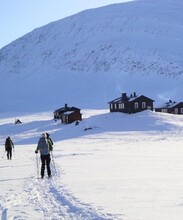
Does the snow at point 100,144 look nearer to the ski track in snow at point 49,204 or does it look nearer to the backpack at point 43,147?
the ski track in snow at point 49,204

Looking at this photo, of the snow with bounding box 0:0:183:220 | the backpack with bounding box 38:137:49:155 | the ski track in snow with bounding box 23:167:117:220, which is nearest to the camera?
the ski track in snow with bounding box 23:167:117:220

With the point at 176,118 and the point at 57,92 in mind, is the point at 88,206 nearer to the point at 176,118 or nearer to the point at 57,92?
the point at 176,118

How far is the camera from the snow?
9.62 m

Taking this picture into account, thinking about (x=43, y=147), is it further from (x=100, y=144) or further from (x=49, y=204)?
(x=100, y=144)

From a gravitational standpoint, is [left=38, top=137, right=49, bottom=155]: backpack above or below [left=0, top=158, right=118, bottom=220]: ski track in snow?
above

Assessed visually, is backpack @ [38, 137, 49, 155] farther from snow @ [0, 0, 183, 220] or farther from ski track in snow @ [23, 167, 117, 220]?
ski track in snow @ [23, 167, 117, 220]

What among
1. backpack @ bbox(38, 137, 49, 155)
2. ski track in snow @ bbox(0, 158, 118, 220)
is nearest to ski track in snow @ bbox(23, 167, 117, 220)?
ski track in snow @ bbox(0, 158, 118, 220)

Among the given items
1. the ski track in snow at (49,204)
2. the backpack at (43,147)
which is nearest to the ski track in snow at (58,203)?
the ski track in snow at (49,204)

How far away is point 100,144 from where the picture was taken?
→ 43406mm

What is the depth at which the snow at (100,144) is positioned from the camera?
31.6 ft

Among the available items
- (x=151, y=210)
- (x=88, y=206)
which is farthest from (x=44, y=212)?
(x=151, y=210)

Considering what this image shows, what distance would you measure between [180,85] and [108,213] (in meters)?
161

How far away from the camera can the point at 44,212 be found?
9094mm

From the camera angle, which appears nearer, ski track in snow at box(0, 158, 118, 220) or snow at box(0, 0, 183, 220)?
ski track in snow at box(0, 158, 118, 220)
